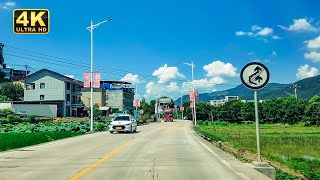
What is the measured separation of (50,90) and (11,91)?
27939mm

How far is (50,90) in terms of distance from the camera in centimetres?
8319

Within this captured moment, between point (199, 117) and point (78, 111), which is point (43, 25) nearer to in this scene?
point (78, 111)

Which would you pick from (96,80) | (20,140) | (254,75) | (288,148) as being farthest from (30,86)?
(254,75)

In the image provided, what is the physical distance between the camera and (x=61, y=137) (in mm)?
28484

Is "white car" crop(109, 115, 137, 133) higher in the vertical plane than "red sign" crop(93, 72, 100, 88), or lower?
lower

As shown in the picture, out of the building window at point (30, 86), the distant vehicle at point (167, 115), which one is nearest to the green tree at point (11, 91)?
the building window at point (30, 86)

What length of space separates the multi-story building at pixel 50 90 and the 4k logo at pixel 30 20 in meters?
71.0

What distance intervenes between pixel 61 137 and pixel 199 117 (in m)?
97.0

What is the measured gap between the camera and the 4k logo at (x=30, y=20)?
13.2 metres

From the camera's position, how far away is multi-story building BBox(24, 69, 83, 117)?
82875mm

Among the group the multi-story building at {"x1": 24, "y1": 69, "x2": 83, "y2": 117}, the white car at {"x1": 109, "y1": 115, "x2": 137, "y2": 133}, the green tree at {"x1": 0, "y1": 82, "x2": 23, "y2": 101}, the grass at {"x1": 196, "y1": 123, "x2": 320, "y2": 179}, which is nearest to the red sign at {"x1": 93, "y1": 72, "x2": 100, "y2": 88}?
the white car at {"x1": 109, "y1": 115, "x2": 137, "y2": 133}

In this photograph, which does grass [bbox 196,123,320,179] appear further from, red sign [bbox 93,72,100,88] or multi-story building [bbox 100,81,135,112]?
multi-story building [bbox 100,81,135,112]

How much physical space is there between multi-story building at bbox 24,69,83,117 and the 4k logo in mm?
71002

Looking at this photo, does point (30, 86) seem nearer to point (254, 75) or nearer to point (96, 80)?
point (96, 80)
